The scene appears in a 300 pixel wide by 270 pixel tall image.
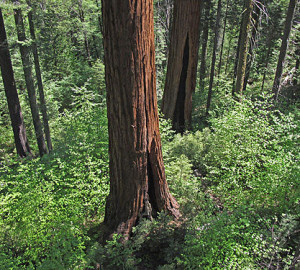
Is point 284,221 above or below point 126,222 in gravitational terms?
above

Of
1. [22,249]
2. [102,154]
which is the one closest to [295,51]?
[102,154]

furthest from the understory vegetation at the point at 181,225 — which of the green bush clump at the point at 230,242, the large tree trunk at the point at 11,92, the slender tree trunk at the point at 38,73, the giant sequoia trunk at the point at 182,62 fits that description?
the slender tree trunk at the point at 38,73

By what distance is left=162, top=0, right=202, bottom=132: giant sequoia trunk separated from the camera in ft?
21.3

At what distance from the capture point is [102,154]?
16.1 ft

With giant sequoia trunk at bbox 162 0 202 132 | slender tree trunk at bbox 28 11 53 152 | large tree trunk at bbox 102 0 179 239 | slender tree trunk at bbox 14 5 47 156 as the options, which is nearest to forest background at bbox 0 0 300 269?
large tree trunk at bbox 102 0 179 239

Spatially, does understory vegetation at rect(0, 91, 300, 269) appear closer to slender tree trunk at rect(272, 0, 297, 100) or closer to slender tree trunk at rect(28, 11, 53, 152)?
slender tree trunk at rect(272, 0, 297, 100)

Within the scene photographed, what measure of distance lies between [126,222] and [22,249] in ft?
5.02

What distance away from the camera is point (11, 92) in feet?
30.0

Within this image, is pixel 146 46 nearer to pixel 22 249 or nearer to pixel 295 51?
pixel 22 249

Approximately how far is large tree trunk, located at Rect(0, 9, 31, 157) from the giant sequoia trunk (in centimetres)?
607

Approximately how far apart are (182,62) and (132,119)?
14.6 feet

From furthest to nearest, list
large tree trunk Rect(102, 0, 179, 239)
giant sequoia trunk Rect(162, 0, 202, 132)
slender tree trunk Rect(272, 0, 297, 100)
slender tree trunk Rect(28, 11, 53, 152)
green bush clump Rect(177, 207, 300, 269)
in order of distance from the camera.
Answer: slender tree trunk Rect(28, 11, 53, 152), slender tree trunk Rect(272, 0, 297, 100), giant sequoia trunk Rect(162, 0, 202, 132), large tree trunk Rect(102, 0, 179, 239), green bush clump Rect(177, 207, 300, 269)

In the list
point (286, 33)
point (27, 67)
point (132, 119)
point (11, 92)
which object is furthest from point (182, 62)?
point (27, 67)

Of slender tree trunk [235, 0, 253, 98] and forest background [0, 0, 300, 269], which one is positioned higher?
slender tree trunk [235, 0, 253, 98]
